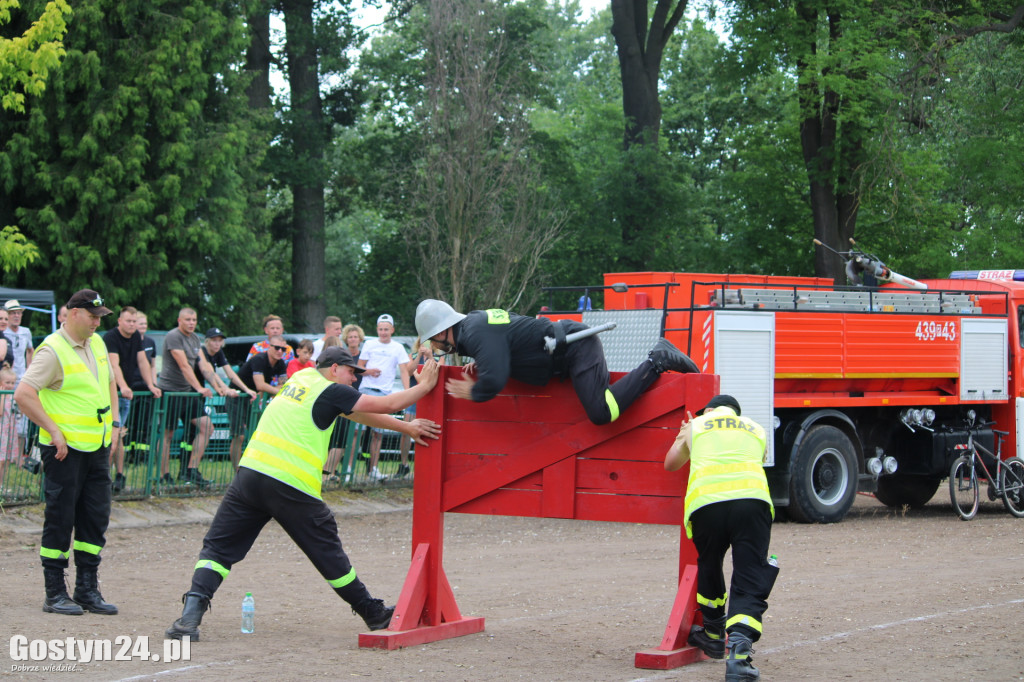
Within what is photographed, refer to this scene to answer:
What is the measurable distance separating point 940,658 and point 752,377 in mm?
6422

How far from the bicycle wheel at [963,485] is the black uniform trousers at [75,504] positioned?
1034 cm

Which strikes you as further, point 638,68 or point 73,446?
point 638,68

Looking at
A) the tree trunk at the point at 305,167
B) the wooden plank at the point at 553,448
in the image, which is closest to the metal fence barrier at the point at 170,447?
the wooden plank at the point at 553,448

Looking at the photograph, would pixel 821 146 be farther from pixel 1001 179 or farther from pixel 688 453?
pixel 688 453

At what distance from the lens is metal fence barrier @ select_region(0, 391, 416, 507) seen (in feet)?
40.4

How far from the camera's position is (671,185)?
29.3 metres

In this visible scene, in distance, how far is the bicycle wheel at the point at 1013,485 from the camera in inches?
608

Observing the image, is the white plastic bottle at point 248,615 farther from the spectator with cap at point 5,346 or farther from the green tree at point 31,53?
the green tree at point 31,53

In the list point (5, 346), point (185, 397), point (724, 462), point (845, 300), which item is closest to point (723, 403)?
point (724, 462)

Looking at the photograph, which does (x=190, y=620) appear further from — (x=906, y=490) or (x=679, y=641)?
(x=906, y=490)

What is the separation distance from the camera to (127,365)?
43.9 feet

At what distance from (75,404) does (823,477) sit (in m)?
9.10

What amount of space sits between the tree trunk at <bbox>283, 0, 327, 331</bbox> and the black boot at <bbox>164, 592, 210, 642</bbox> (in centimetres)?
2377

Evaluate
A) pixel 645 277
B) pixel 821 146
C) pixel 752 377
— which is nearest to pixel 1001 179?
pixel 821 146
